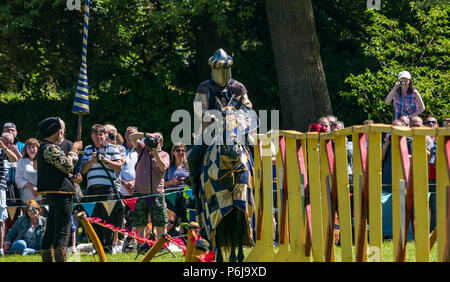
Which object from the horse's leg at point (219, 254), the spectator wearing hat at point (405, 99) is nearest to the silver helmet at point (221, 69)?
the horse's leg at point (219, 254)

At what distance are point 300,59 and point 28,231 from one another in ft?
21.2

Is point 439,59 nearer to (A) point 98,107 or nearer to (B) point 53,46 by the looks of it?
(A) point 98,107

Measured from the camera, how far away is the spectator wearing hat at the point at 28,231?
10680 millimetres

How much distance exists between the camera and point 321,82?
1478cm

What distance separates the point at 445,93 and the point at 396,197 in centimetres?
952

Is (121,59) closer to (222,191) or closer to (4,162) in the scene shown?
(4,162)

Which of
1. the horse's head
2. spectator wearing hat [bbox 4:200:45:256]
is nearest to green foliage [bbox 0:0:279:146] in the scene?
spectator wearing hat [bbox 4:200:45:256]

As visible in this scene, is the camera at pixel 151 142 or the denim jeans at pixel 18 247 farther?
the denim jeans at pixel 18 247

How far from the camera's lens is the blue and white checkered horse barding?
7832 mm

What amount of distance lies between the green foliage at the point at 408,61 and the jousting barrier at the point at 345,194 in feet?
21.9

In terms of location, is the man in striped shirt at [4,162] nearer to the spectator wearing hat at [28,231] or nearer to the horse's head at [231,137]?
the spectator wearing hat at [28,231]

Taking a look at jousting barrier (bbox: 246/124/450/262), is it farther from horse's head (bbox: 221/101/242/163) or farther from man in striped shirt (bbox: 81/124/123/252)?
man in striped shirt (bbox: 81/124/123/252)

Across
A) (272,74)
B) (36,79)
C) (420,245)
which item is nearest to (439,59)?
(272,74)

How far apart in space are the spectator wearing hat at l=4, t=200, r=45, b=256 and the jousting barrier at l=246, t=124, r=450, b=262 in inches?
153
